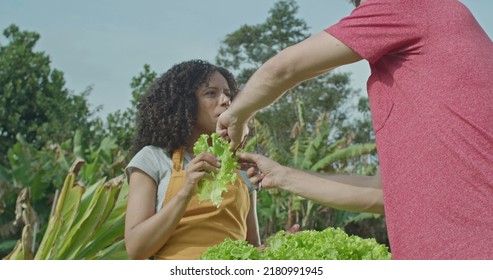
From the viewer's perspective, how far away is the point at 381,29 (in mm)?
1590

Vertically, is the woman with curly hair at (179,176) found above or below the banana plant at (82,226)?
above

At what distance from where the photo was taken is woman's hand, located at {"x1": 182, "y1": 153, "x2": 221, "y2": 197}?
104 inches

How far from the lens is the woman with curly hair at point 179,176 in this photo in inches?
109

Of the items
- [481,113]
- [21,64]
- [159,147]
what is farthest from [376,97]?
[21,64]

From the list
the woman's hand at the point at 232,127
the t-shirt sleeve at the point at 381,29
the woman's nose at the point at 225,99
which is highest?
the t-shirt sleeve at the point at 381,29

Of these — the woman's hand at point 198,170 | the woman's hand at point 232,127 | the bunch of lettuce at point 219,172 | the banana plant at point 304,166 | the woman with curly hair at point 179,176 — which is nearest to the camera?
the woman's hand at point 232,127

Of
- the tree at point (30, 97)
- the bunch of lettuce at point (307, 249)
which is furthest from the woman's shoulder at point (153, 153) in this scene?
the tree at point (30, 97)

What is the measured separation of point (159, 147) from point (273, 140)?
36.3ft

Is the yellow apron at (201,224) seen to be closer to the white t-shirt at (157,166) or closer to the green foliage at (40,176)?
the white t-shirt at (157,166)

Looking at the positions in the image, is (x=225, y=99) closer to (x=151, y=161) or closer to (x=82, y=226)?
(x=151, y=161)

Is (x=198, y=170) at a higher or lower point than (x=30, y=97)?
lower

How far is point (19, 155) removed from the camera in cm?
1002

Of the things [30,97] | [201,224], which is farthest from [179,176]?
[30,97]

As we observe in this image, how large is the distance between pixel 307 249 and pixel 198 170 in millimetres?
636
